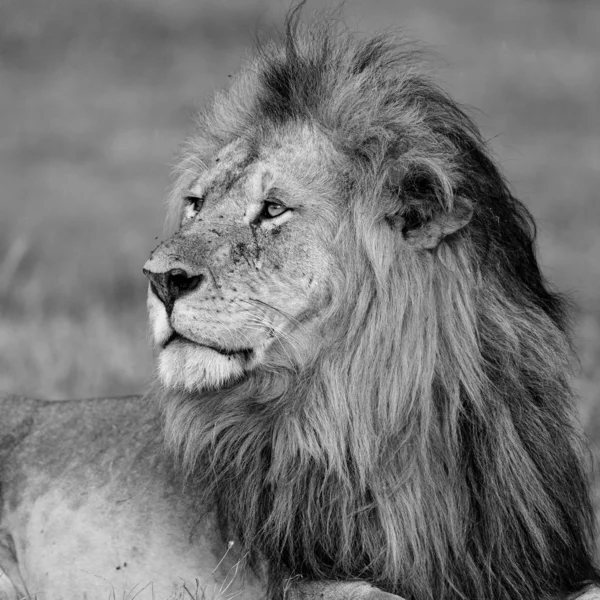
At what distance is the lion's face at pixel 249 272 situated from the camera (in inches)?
161

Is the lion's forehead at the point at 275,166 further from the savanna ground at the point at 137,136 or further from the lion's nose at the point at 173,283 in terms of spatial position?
the savanna ground at the point at 137,136

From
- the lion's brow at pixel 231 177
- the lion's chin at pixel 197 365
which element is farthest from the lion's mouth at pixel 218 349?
the lion's brow at pixel 231 177

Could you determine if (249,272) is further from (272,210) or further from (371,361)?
(371,361)

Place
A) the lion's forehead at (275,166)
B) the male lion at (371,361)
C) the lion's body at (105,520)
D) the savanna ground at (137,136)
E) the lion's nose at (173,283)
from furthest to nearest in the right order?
the savanna ground at (137,136) → the lion's body at (105,520) → the lion's forehead at (275,166) → the male lion at (371,361) → the lion's nose at (173,283)

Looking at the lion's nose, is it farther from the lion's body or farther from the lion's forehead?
the lion's body

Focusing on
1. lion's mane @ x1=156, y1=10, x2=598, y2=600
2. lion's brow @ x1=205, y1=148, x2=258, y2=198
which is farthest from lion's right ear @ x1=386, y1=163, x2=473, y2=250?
lion's brow @ x1=205, y1=148, x2=258, y2=198

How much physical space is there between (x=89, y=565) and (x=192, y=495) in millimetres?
427

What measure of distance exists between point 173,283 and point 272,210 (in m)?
0.42

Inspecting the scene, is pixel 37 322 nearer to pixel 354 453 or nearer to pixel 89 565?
pixel 89 565

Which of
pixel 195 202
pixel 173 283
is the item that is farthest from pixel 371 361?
pixel 195 202

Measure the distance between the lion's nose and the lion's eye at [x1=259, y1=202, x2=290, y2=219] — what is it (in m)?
0.33

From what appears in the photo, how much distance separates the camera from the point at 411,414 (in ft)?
13.8

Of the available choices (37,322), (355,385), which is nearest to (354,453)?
(355,385)

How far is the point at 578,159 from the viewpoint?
18.3 meters
